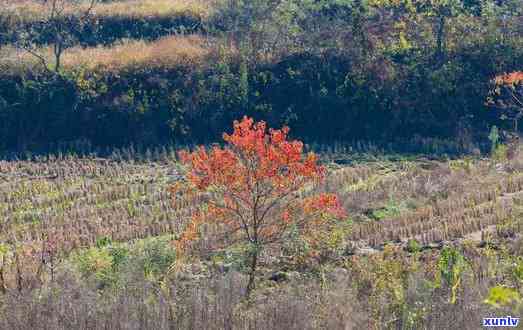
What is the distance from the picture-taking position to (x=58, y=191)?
927 inches

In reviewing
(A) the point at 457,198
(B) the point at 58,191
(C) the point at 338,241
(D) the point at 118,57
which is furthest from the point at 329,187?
(D) the point at 118,57

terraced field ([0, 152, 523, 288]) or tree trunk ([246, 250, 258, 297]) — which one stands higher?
tree trunk ([246, 250, 258, 297])

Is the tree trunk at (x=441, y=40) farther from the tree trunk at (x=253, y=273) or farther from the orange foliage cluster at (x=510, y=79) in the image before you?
the tree trunk at (x=253, y=273)

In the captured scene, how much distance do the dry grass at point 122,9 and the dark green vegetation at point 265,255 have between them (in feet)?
27.8

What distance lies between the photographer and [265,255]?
17.2 meters

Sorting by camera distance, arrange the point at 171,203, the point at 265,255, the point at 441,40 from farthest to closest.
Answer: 1. the point at 441,40
2. the point at 171,203
3. the point at 265,255

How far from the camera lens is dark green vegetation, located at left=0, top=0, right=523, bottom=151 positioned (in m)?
28.4

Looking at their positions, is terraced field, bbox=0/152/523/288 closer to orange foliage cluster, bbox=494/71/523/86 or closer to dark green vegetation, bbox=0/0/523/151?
dark green vegetation, bbox=0/0/523/151

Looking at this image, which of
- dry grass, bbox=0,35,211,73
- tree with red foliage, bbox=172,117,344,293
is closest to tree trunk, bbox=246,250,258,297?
tree with red foliage, bbox=172,117,344,293

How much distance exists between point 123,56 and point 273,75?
18.6ft

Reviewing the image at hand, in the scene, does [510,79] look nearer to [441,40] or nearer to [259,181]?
[441,40]

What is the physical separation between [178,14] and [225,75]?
529 cm

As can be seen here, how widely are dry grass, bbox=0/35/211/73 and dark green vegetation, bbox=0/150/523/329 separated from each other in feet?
14.2

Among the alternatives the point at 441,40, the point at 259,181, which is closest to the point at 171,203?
the point at 259,181
